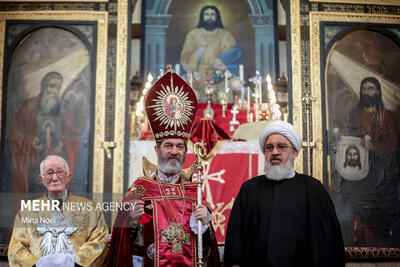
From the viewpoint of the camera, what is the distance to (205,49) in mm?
10070

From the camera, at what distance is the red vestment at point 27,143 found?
23.8ft

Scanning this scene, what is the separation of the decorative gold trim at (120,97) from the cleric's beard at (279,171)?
3432 millimetres

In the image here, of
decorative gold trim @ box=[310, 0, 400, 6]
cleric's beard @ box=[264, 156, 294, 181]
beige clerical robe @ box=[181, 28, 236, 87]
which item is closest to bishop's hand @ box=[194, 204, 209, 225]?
cleric's beard @ box=[264, 156, 294, 181]

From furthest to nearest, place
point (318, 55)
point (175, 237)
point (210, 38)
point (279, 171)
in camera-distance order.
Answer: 1. point (210, 38)
2. point (318, 55)
3. point (175, 237)
4. point (279, 171)

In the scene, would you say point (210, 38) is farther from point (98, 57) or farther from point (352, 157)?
point (352, 157)

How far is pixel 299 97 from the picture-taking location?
754cm

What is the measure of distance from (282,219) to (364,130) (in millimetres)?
4028

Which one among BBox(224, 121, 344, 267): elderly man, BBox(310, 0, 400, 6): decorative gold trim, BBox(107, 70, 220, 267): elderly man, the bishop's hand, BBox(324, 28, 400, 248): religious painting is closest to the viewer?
BBox(224, 121, 344, 267): elderly man

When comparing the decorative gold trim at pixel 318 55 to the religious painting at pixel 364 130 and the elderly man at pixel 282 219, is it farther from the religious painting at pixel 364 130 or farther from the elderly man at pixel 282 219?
the elderly man at pixel 282 219

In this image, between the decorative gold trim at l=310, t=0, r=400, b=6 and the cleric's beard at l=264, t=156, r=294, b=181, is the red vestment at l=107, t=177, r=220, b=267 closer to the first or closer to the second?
the cleric's beard at l=264, t=156, r=294, b=181

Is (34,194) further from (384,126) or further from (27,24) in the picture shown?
(384,126)

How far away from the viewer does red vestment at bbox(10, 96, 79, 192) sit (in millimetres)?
7262

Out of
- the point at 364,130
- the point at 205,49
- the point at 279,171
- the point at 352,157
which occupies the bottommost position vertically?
the point at 279,171

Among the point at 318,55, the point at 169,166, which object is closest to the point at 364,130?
the point at 318,55
